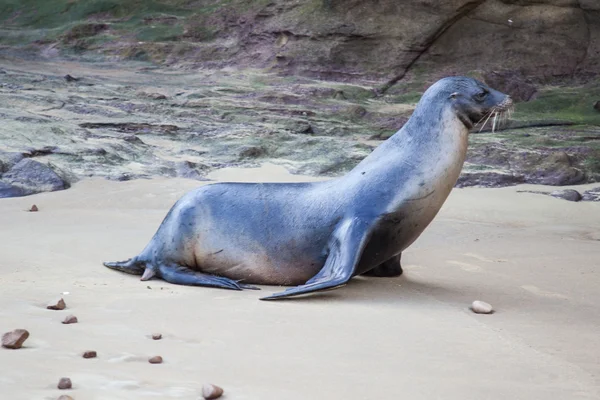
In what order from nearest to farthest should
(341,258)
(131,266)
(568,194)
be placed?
(341,258)
(131,266)
(568,194)

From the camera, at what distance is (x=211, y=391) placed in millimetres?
2838

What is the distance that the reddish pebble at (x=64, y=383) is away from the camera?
2.84m

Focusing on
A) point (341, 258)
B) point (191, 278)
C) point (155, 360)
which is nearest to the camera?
point (155, 360)

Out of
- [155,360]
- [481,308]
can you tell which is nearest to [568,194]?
[481,308]

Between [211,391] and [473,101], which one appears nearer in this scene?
[211,391]

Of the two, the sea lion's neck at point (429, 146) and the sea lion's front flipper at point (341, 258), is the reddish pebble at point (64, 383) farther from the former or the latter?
the sea lion's neck at point (429, 146)

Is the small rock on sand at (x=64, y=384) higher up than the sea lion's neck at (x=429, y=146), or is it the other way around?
the sea lion's neck at (x=429, y=146)

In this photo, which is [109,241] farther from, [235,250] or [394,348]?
[394,348]

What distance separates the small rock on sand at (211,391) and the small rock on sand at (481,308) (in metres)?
1.87

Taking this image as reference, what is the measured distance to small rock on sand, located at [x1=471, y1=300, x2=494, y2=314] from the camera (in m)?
4.43

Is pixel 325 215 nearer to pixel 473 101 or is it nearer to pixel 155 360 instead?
pixel 473 101

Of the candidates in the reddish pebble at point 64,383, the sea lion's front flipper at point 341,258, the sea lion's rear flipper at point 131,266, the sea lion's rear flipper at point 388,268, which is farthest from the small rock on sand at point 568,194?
the reddish pebble at point 64,383

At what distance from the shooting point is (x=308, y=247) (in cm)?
514

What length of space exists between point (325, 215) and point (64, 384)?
2.47 metres
